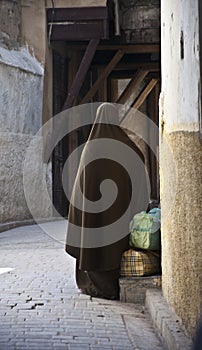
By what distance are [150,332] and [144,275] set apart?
0.97m

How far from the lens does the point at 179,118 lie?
3.63m

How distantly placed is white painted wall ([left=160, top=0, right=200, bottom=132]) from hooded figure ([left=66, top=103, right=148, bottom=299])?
784 mm

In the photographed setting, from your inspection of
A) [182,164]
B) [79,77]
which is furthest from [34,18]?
[182,164]

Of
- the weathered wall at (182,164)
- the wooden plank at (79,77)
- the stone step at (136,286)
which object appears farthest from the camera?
the wooden plank at (79,77)

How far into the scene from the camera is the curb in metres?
3.19

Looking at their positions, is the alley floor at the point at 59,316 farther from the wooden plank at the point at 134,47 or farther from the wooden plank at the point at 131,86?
the wooden plank at the point at 131,86

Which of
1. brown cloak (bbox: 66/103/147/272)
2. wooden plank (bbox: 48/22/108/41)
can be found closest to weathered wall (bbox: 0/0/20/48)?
wooden plank (bbox: 48/22/108/41)

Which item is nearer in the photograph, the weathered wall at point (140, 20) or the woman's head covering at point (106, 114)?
the woman's head covering at point (106, 114)

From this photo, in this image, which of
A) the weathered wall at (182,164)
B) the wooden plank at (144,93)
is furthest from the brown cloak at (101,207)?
the wooden plank at (144,93)

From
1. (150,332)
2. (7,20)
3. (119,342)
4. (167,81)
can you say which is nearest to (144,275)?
(150,332)

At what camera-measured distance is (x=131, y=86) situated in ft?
48.3

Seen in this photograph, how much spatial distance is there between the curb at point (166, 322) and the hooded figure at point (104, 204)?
52 cm

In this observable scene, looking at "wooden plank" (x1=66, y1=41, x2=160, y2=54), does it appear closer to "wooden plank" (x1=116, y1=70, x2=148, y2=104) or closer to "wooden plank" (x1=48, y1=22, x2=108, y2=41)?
"wooden plank" (x1=116, y1=70, x2=148, y2=104)

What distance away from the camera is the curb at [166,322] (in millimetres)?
3191
